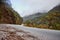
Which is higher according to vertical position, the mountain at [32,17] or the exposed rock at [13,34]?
the mountain at [32,17]

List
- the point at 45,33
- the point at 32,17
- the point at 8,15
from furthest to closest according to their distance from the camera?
the point at 8,15 → the point at 32,17 → the point at 45,33

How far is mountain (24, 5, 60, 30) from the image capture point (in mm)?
2164

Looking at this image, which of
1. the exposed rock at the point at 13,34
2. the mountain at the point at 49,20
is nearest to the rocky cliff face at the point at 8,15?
the exposed rock at the point at 13,34

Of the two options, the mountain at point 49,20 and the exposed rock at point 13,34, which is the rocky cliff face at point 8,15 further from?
the mountain at point 49,20

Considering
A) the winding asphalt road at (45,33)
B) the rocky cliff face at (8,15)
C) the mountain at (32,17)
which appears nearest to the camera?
the winding asphalt road at (45,33)

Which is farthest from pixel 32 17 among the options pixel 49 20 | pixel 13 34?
pixel 13 34

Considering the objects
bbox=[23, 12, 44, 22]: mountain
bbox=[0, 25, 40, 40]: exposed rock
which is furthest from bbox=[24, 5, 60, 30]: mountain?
bbox=[0, 25, 40, 40]: exposed rock

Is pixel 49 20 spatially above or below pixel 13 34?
above

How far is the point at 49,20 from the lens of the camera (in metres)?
2.20

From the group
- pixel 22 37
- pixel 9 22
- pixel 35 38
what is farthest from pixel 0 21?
pixel 35 38

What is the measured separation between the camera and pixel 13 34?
2186mm

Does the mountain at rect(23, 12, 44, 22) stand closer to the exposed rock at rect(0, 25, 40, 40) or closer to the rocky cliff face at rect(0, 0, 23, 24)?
the rocky cliff face at rect(0, 0, 23, 24)

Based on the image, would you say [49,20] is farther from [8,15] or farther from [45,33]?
[8,15]

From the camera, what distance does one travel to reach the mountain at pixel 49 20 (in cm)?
216
